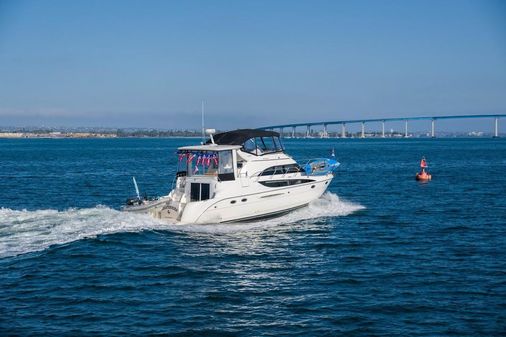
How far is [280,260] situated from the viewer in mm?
20703

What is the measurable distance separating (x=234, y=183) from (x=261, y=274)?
28.3ft

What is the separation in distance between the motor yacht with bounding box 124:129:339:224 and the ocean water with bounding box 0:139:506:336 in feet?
2.41

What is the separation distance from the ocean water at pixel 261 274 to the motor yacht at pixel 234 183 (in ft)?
2.41

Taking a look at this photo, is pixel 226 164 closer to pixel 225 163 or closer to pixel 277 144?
pixel 225 163

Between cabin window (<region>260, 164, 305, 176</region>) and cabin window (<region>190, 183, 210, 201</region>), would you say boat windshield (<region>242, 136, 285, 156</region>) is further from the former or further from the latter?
cabin window (<region>190, 183, 210, 201</region>)

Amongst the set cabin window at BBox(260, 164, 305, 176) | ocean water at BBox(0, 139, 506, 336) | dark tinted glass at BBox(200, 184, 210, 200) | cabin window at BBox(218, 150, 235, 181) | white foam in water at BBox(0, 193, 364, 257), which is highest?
cabin window at BBox(218, 150, 235, 181)

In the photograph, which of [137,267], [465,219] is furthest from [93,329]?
[465,219]

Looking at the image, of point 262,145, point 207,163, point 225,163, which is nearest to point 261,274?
point 225,163

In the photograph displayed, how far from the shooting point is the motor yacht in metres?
26.3

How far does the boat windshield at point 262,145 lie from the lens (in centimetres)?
2919

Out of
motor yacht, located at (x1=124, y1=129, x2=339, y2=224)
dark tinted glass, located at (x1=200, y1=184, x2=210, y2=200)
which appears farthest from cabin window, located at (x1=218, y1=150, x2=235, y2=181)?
dark tinted glass, located at (x1=200, y1=184, x2=210, y2=200)

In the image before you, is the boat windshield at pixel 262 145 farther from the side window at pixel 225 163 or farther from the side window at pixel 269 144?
the side window at pixel 225 163

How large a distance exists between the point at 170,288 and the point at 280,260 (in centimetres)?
487

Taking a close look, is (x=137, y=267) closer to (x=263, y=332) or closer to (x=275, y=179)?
(x=263, y=332)
